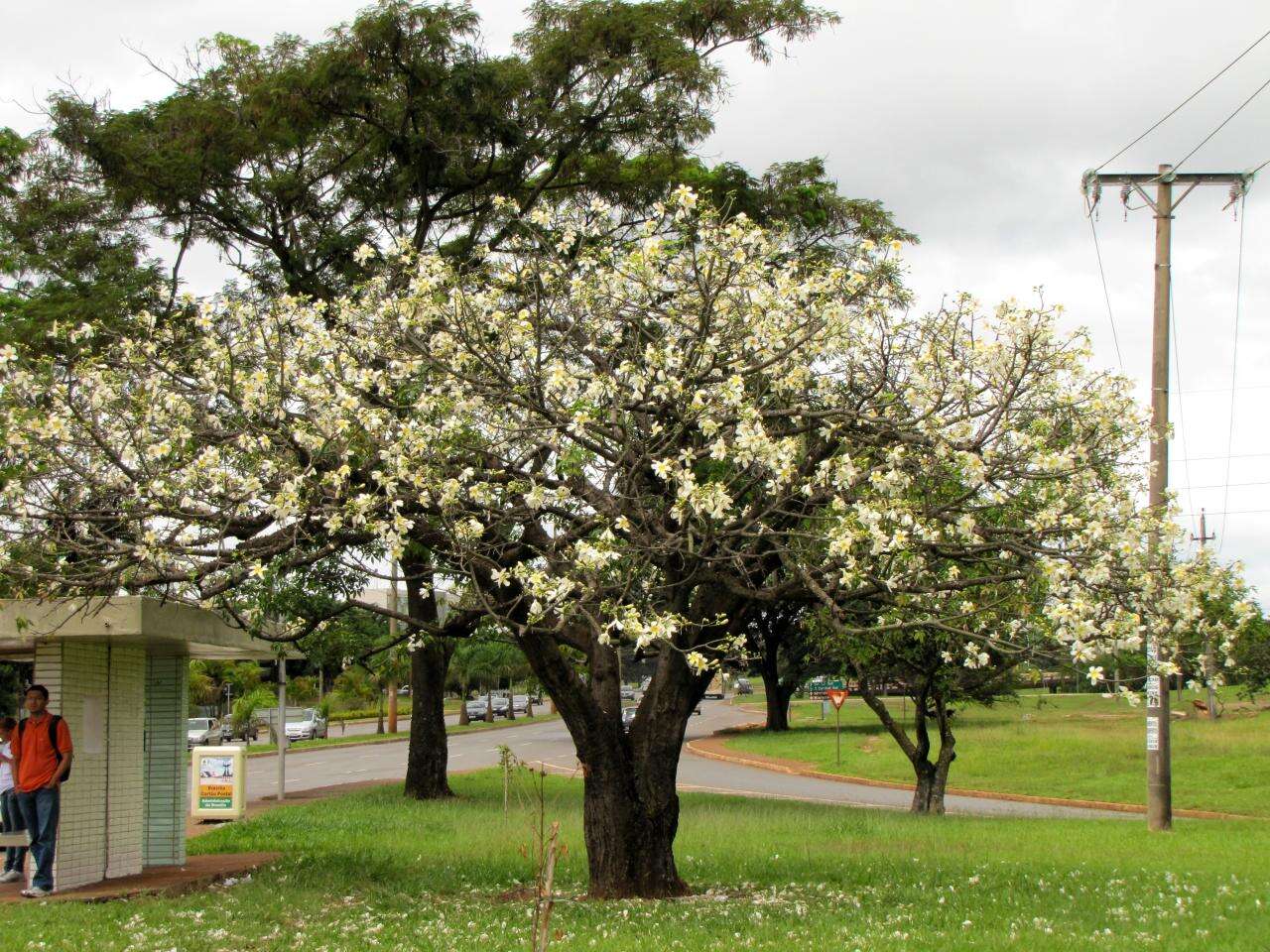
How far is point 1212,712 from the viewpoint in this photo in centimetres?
4519

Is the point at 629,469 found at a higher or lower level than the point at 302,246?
lower

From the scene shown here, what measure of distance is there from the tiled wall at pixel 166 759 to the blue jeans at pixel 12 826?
1282 mm

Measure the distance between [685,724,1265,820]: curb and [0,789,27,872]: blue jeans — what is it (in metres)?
19.6

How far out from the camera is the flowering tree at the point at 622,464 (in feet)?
31.8

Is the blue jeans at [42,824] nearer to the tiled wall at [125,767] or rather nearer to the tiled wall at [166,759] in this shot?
the tiled wall at [125,767]

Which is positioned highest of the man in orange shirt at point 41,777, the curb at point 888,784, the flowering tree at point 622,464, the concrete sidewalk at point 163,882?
the flowering tree at point 622,464

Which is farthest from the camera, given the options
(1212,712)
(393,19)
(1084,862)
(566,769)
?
(1212,712)

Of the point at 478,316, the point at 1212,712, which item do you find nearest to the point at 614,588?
the point at 478,316

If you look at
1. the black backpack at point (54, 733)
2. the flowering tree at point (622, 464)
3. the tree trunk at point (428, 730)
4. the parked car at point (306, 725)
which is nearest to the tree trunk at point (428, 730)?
the tree trunk at point (428, 730)

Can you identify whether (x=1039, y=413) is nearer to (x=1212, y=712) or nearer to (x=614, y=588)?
(x=614, y=588)

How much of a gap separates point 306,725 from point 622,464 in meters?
46.5

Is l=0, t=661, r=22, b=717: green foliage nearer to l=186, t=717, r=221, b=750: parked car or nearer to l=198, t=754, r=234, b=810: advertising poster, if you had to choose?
l=186, t=717, r=221, b=750: parked car

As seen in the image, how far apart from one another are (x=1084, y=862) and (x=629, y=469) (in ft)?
23.5

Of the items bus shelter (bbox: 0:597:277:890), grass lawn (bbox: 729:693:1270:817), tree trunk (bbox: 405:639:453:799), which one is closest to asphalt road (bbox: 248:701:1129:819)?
grass lawn (bbox: 729:693:1270:817)
